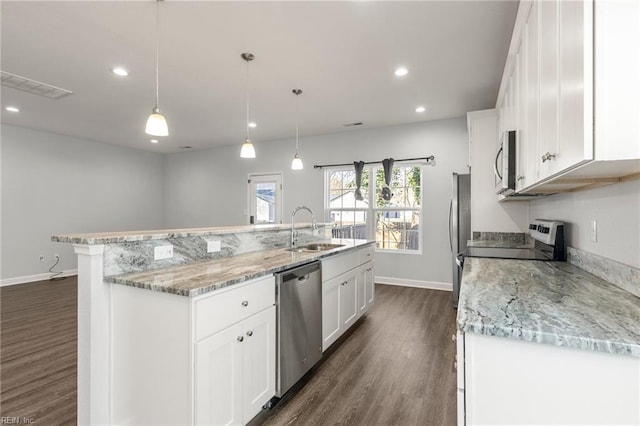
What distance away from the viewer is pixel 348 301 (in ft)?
9.92

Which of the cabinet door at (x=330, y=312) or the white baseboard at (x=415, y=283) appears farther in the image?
the white baseboard at (x=415, y=283)

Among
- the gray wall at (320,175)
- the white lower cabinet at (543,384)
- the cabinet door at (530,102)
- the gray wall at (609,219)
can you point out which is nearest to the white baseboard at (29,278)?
the gray wall at (320,175)

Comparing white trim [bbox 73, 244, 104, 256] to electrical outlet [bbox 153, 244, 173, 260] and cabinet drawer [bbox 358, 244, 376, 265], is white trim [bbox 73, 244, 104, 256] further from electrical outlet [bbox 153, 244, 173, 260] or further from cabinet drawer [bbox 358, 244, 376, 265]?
cabinet drawer [bbox 358, 244, 376, 265]

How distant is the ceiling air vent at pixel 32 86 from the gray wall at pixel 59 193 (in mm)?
2307

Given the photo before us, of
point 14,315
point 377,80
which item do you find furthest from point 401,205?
point 14,315

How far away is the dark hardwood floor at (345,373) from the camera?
6.25 feet

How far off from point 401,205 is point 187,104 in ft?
12.0

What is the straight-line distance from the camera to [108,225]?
6.59m

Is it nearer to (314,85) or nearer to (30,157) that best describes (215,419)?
(314,85)

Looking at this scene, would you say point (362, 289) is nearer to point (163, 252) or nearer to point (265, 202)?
point (163, 252)

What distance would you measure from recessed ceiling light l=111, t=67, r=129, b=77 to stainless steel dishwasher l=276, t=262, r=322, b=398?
2867 mm

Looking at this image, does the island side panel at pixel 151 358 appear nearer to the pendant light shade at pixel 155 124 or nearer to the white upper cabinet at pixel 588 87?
the pendant light shade at pixel 155 124

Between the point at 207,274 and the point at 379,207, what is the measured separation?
405 centimetres

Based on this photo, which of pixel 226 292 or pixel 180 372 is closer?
pixel 180 372
